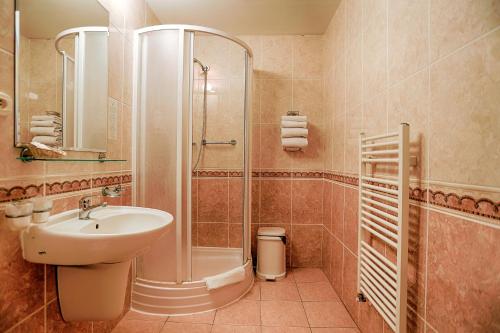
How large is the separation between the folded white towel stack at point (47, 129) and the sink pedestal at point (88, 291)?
562mm

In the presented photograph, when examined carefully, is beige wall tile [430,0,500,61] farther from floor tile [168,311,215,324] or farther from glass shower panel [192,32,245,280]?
floor tile [168,311,215,324]

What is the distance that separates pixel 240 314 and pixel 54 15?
1.96 metres

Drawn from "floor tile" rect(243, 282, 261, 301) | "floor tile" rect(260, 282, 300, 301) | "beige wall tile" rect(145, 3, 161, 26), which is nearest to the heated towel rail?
"floor tile" rect(260, 282, 300, 301)

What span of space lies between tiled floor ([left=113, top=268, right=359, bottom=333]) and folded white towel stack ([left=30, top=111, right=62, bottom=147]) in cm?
123

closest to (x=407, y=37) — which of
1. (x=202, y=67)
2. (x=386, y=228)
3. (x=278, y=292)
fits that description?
(x=386, y=228)

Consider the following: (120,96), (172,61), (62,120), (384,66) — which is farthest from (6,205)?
(384,66)

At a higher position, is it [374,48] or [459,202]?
[374,48]

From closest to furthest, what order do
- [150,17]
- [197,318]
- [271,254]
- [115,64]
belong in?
1. [115,64]
2. [197,318]
3. [150,17]
4. [271,254]

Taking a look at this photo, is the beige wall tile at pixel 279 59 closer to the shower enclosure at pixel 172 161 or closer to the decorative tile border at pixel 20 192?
the shower enclosure at pixel 172 161

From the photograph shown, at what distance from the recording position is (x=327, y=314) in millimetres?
1795

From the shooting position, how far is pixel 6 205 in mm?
902

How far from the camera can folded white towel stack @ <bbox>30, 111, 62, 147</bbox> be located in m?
1.03

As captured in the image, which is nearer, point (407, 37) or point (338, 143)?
point (407, 37)

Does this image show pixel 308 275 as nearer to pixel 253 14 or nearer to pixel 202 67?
pixel 202 67
